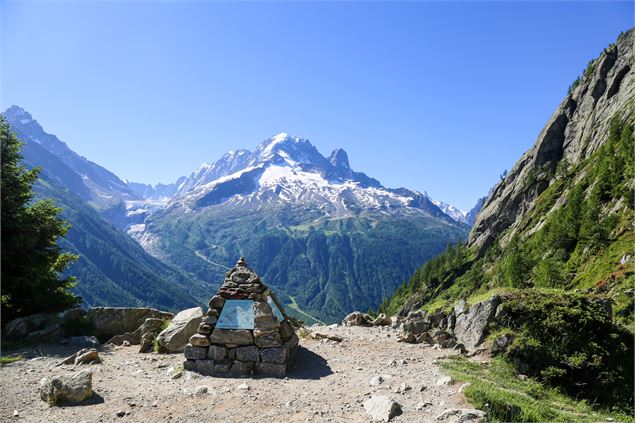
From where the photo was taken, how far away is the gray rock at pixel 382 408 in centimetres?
970

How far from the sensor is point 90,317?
2186cm

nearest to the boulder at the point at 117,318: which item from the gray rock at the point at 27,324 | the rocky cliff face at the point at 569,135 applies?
the gray rock at the point at 27,324

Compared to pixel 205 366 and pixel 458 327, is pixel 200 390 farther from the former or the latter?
pixel 458 327

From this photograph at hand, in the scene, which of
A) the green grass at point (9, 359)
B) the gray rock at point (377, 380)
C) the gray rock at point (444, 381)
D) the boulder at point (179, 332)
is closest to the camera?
the gray rock at point (444, 381)

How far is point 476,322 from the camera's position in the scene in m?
18.0

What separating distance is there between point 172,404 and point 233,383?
2589 millimetres

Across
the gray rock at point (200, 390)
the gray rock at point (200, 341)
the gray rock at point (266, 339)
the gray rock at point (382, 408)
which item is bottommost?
the gray rock at point (200, 390)

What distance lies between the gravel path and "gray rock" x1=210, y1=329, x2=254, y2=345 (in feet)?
4.95

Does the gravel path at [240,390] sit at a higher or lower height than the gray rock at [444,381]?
lower

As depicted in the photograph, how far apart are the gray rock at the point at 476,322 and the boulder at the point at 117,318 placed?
16741 millimetres

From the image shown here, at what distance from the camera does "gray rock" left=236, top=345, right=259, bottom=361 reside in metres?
14.8

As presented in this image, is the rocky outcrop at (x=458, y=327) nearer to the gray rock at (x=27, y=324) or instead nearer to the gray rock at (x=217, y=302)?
the gray rock at (x=217, y=302)

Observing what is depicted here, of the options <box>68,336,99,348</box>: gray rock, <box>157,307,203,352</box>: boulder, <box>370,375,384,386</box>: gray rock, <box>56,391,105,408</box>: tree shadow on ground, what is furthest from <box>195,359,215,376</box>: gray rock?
<box>68,336,99,348</box>: gray rock

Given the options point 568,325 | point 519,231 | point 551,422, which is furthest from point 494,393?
point 519,231
